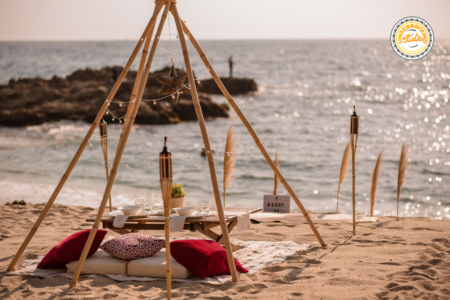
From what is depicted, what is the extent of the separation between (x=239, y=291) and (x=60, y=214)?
397 cm

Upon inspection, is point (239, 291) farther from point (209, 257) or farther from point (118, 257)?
point (118, 257)

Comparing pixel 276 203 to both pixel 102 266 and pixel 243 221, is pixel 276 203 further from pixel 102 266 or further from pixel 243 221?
pixel 102 266

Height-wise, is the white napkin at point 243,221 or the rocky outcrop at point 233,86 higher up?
the rocky outcrop at point 233,86

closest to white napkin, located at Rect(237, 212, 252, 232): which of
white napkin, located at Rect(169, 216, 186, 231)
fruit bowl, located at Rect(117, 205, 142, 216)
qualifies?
white napkin, located at Rect(169, 216, 186, 231)

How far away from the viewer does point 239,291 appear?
384cm

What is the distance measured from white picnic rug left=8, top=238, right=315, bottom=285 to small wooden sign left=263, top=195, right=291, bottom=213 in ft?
3.60

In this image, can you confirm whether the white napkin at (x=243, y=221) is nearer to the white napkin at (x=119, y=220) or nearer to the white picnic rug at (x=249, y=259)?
the white picnic rug at (x=249, y=259)

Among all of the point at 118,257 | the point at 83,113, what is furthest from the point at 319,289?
the point at 83,113

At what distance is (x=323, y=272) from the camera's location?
14.0ft

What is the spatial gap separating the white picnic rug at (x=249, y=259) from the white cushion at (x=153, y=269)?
6 centimetres

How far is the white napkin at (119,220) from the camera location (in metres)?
4.48

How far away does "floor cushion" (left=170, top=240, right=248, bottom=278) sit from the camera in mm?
4145

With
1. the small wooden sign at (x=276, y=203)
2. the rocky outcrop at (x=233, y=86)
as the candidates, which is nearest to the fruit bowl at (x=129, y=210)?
the small wooden sign at (x=276, y=203)

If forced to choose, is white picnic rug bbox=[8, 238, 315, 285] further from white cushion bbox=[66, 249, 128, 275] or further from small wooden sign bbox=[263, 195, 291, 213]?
small wooden sign bbox=[263, 195, 291, 213]
